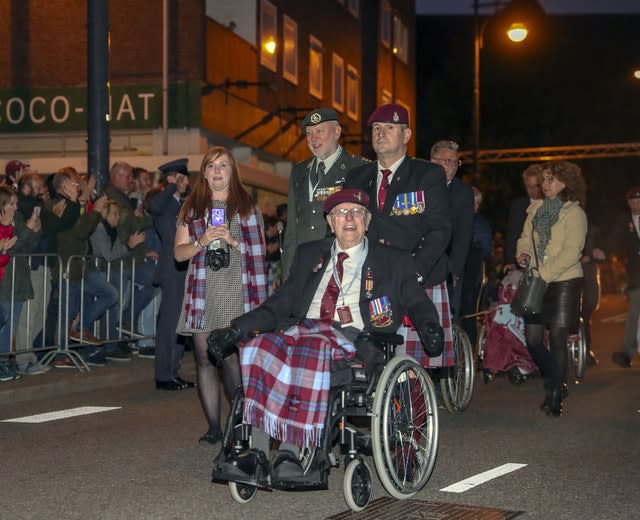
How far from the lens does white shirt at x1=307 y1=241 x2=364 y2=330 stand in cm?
668

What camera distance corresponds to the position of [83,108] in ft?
84.8

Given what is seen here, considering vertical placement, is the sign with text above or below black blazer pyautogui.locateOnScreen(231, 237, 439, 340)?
above

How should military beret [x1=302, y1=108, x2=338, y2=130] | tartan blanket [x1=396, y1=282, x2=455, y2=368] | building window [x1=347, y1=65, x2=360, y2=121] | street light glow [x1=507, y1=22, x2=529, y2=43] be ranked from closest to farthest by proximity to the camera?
tartan blanket [x1=396, y1=282, x2=455, y2=368] → military beret [x1=302, y1=108, x2=338, y2=130] → street light glow [x1=507, y1=22, x2=529, y2=43] → building window [x1=347, y1=65, x2=360, y2=121]

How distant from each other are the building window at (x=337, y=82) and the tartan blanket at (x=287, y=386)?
2953 centimetres

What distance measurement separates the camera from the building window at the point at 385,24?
3962 cm

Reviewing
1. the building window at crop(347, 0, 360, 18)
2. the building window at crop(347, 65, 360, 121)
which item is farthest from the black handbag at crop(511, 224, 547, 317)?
the building window at crop(347, 0, 360, 18)

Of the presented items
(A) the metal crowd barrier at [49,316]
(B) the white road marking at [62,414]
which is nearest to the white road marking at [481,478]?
(B) the white road marking at [62,414]

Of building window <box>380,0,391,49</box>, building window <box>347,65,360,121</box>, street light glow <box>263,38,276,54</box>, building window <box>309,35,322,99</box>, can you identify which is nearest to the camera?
street light glow <box>263,38,276,54</box>

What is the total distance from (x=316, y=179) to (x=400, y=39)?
114 ft

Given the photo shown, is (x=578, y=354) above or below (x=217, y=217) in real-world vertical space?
below

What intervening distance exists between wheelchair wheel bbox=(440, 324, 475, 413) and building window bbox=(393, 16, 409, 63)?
1228 inches

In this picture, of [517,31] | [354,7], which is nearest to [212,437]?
[517,31]

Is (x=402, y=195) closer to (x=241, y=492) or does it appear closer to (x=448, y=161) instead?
(x=448, y=161)

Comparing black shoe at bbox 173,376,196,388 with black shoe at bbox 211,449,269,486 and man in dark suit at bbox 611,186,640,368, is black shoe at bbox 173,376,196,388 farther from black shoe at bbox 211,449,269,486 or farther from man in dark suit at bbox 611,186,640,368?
black shoe at bbox 211,449,269,486
